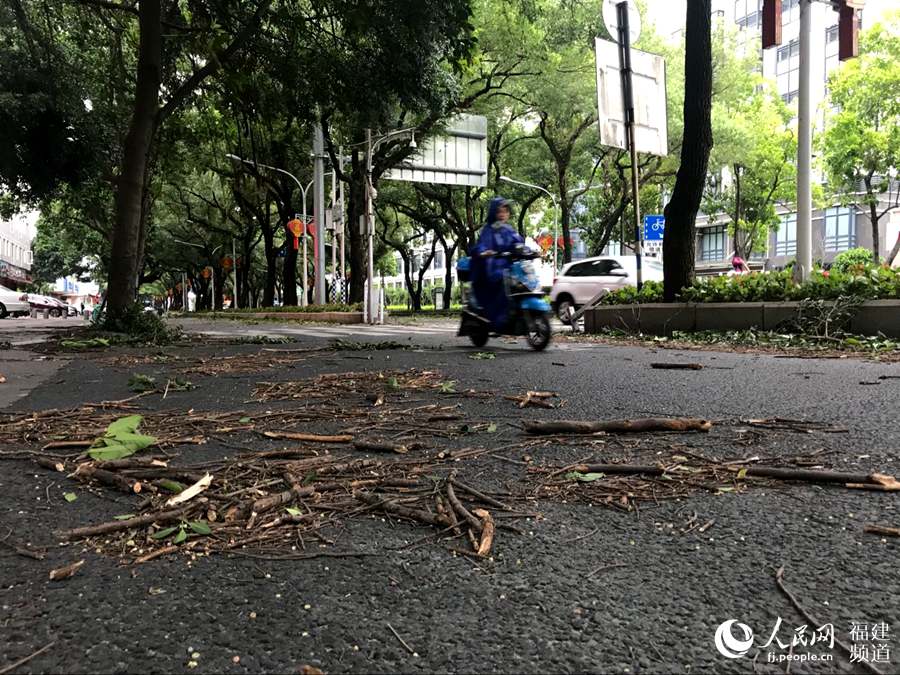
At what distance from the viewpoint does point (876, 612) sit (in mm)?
1514

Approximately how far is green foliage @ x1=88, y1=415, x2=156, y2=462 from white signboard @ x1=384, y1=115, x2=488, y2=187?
58.3 feet

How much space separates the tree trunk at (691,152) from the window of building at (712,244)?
141 feet

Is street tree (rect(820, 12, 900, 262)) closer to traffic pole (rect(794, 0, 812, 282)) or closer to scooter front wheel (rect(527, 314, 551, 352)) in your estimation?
traffic pole (rect(794, 0, 812, 282))

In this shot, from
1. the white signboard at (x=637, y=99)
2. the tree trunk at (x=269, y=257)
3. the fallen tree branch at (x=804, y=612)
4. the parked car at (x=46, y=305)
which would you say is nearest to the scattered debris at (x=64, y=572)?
the fallen tree branch at (x=804, y=612)

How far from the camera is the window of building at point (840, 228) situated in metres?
41.3

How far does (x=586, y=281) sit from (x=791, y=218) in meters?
35.0

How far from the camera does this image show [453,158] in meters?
20.7

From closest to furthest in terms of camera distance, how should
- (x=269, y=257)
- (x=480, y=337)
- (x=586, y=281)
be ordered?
(x=480, y=337), (x=586, y=281), (x=269, y=257)

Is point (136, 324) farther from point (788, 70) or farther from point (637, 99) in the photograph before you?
point (788, 70)

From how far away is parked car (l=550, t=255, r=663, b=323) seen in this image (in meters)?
16.4

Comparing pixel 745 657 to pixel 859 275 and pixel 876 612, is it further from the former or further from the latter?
pixel 859 275

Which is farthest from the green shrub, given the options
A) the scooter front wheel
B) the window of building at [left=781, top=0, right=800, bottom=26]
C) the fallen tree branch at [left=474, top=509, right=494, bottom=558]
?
the window of building at [left=781, top=0, right=800, bottom=26]

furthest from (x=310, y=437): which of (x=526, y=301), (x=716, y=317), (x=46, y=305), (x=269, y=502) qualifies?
(x=46, y=305)

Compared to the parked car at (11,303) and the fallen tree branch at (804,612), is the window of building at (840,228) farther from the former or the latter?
the fallen tree branch at (804,612)
